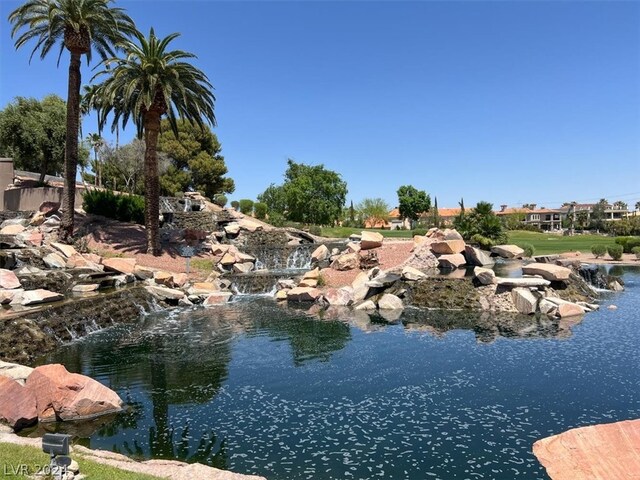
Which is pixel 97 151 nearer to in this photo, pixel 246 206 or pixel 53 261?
pixel 246 206

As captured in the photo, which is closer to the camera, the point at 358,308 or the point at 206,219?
the point at 358,308

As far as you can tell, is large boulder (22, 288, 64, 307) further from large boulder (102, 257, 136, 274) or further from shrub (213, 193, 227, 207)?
shrub (213, 193, 227, 207)

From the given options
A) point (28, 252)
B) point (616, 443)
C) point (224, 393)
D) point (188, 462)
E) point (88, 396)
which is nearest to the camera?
point (616, 443)

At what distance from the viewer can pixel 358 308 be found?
76.3ft

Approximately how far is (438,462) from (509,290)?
612 inches

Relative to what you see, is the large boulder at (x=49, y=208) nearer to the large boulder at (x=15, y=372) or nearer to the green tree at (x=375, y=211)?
the large boulder at (x=15, y=372)

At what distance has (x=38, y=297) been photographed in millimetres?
19734

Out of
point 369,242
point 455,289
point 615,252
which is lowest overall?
point 455,289

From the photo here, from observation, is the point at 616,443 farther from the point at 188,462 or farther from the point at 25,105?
the point at 25,105

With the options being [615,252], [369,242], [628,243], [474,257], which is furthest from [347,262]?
[628,243]

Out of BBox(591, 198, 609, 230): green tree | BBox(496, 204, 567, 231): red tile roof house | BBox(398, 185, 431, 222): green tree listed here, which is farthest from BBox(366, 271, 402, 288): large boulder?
BBox(496, 204, 567, 231): red tile roof house

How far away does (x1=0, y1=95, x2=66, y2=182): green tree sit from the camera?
1748 inches

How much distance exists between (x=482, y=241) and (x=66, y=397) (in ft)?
140

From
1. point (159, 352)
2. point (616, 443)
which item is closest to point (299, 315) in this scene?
point (159, 352)
